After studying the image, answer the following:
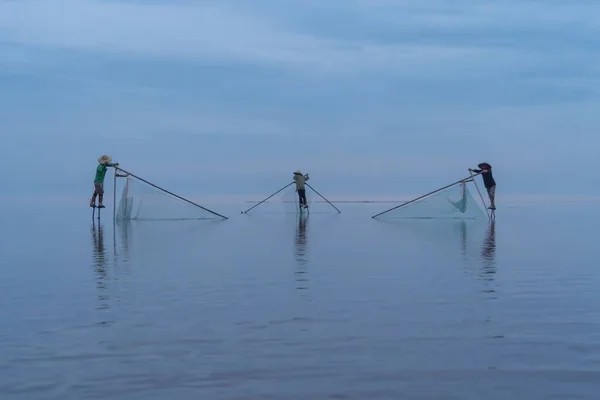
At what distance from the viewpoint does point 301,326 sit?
6.92 meters

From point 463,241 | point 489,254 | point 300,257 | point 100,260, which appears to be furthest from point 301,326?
point 463,241

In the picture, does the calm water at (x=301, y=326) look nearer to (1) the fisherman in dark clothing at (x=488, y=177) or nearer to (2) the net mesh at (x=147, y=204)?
(2) the net mesh at (x=147, y=204)

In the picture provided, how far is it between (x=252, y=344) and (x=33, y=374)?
1.55m

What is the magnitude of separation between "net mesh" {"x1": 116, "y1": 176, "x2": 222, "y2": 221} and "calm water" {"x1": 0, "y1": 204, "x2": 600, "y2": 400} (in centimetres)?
1049

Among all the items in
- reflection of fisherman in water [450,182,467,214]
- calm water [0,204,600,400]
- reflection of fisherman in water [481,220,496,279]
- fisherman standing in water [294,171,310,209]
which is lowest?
calm water [0,204,600,400]

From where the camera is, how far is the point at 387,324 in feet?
22.9

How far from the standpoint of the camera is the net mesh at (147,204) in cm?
2436

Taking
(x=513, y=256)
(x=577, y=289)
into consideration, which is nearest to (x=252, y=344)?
(x=577, y=289)

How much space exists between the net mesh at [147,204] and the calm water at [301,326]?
10.5 metres

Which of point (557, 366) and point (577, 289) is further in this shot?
point (577, 289)

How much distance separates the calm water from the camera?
16.8 feet

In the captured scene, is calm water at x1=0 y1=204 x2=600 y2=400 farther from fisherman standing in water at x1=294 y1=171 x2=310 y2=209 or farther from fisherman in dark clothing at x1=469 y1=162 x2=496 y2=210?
fisherman standing in water at x1=294 y1=171 x2=310 y2=209

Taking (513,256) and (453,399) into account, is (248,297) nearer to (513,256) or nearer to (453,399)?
(453,399)

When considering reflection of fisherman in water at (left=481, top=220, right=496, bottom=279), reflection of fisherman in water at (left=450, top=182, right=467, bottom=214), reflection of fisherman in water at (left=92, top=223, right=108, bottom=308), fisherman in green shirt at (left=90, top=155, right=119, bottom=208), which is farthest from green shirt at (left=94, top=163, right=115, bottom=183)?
reflection of fisherman in water at (left=481, top=220, right=496, bottom=279)
